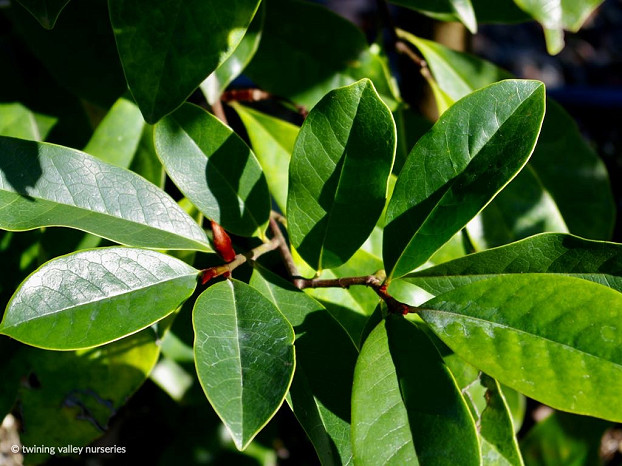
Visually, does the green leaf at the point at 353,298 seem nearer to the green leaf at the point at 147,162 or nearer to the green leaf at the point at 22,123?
Answer: the green leaf at the point at 147,162

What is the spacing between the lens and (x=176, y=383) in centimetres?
123

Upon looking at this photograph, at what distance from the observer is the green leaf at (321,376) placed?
23.4 inches

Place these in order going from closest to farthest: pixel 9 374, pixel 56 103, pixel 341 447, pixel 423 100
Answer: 1. pixel 341 447
2. pixel 9 374
3. pixel 56 103
4. pixel 423 100

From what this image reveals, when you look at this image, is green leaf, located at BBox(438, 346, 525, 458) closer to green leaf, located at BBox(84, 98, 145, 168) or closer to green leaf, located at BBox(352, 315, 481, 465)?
green leaf, located at BBox(352, 315, 481, 465)

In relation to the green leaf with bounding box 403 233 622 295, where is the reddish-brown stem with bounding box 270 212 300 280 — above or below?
below

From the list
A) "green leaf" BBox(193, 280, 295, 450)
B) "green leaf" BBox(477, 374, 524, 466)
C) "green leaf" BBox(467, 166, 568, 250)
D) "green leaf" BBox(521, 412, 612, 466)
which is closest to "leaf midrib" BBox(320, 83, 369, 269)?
"green leaf" BBox(193, 280, 295, 450)

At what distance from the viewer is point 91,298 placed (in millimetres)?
546

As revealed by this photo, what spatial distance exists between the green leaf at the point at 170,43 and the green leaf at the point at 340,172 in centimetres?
12

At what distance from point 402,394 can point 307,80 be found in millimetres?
588

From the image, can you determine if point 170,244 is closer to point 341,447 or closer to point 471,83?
point 341,447

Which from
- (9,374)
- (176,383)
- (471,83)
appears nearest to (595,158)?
(471,83)

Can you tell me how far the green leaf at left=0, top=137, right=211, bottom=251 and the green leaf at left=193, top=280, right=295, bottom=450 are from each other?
8 cm

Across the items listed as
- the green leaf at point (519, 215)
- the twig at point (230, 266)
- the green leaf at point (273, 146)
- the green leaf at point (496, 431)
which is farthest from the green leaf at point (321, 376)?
the green leaf at point (519, 215)

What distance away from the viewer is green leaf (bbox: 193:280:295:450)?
0.48 metres
